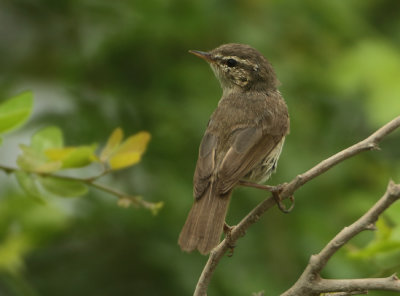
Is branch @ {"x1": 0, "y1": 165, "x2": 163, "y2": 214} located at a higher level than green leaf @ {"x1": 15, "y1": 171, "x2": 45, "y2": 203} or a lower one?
higher

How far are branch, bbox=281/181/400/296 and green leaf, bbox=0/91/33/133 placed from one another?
4.37ft

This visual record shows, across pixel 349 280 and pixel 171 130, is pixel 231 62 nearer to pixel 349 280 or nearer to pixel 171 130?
pixel 171 130

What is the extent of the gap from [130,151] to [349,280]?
3.91 ft

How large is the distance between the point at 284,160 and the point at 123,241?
4.38ft

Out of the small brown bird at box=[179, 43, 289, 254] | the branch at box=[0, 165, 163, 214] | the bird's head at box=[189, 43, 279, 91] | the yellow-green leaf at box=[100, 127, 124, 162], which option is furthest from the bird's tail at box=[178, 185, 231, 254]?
the bird's head at box=[189, 43, 279, 91]

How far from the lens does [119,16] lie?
6.07m

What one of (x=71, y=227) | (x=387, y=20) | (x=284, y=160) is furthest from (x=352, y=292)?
(x=387, y=20)

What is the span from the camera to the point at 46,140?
352 centimetres

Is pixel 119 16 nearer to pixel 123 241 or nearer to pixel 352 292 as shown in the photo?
pixel 123 241

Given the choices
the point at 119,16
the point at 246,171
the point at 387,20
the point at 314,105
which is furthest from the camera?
the point at 387,20

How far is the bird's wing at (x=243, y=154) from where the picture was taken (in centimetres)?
403

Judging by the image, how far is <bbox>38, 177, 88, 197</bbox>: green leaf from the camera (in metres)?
3.40

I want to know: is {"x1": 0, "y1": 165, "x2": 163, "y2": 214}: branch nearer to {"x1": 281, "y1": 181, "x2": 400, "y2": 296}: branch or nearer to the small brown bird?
the small brown bird

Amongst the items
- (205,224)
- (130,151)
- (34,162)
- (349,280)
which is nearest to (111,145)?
(130,151)
